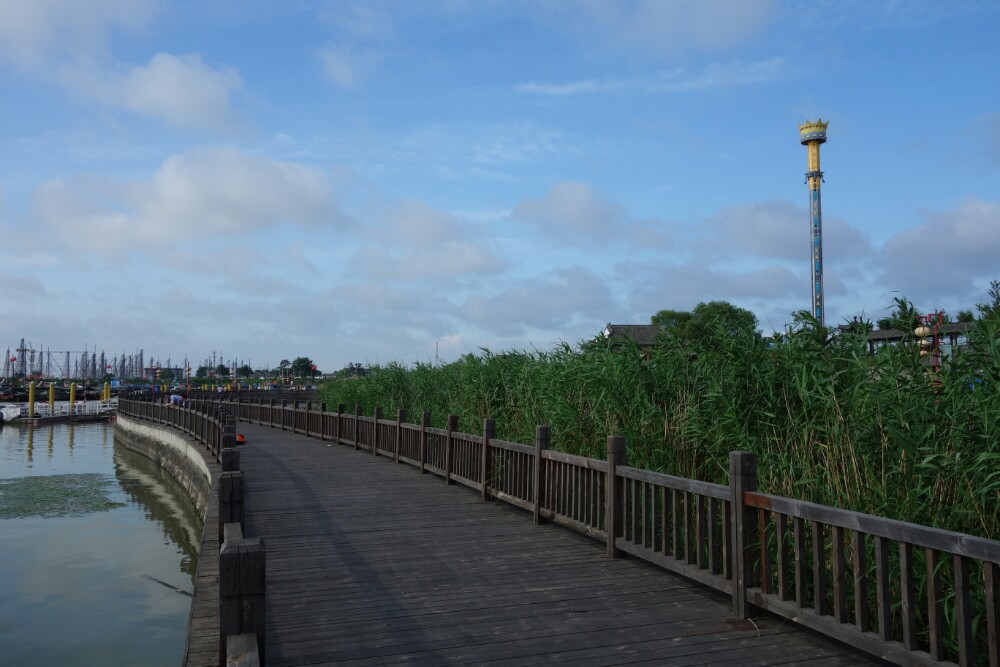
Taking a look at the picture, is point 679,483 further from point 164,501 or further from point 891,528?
point 164,501

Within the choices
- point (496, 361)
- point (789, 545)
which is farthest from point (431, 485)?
point (789, 545)

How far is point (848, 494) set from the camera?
18.5 ft

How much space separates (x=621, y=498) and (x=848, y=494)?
236cm

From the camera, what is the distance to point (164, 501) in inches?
915

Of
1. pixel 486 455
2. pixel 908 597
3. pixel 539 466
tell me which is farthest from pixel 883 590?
pixel 486 455

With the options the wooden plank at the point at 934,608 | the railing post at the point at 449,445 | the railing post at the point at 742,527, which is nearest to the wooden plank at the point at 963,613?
the wooden plank at the point at 934,608

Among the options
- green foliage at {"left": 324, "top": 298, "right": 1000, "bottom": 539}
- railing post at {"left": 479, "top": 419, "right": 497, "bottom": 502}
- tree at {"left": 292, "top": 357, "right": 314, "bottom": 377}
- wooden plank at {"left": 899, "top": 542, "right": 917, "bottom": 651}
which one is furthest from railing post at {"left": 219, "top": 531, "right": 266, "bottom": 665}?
tree at {"left": 292, "top": 357, "right": 314, "bottom": 377}

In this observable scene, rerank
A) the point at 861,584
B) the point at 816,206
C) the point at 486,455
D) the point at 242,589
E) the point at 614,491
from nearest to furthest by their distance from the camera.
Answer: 1. the point at 242,589
2. the point at 861,584
3. the point at 614,491
4. the point at 486,455
5. the point at 816,206

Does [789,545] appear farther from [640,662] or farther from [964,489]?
[640,662]

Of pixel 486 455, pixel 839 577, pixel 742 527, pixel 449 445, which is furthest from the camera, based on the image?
pixel 449 445

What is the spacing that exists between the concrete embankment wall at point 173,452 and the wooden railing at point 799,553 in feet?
32.7

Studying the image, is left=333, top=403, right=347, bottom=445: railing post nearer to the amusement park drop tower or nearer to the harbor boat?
the harbor boat

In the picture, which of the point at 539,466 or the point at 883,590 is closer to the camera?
the point at 883,590

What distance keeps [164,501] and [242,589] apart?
71.9 ft
